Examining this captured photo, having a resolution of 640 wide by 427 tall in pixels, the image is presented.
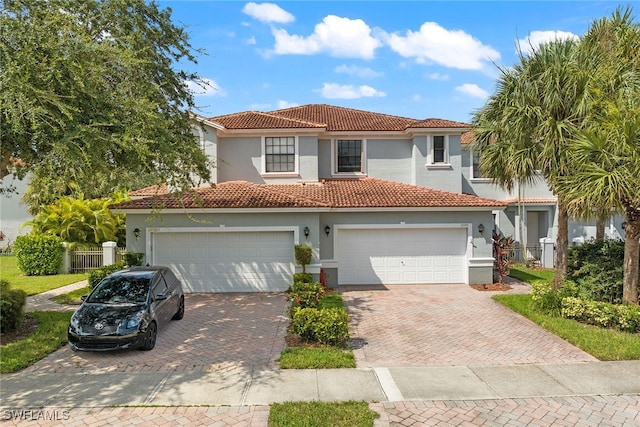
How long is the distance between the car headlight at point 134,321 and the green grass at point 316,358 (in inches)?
122

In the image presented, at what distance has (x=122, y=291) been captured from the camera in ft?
29.9

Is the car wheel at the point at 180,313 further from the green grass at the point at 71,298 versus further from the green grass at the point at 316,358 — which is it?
the green grass at the point at 71,298

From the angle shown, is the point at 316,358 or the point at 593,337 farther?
the point at 593,337

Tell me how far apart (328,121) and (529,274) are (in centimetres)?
1241

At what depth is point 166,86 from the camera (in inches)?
497

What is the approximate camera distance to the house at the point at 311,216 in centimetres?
1445

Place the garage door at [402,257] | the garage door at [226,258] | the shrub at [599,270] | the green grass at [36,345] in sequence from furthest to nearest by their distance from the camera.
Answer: the garage door at [402,257]
the garage door at [226,258]
the shrub at [599,270]
the green grass at [36,345]

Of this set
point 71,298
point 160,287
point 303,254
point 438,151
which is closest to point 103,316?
point 160,287

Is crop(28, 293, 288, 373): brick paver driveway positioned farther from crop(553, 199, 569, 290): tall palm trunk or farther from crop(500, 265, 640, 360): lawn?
crop(553, 199, 569, 290): tall palm trunk

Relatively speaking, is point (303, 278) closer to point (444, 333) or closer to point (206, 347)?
point (206, 347)

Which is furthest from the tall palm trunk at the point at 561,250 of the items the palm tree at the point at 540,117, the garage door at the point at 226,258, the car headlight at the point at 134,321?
the car headlight at the point at 134,321

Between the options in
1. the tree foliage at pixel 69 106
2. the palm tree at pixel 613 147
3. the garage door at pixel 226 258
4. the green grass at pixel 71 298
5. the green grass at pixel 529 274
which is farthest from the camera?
the green grass at pixel 529 274

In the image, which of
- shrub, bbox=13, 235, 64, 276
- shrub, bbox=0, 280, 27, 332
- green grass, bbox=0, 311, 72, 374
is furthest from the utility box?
shrub, bbox=13, 235, 64, 276

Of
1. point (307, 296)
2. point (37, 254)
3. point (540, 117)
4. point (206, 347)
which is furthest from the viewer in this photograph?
point (37, 254)
